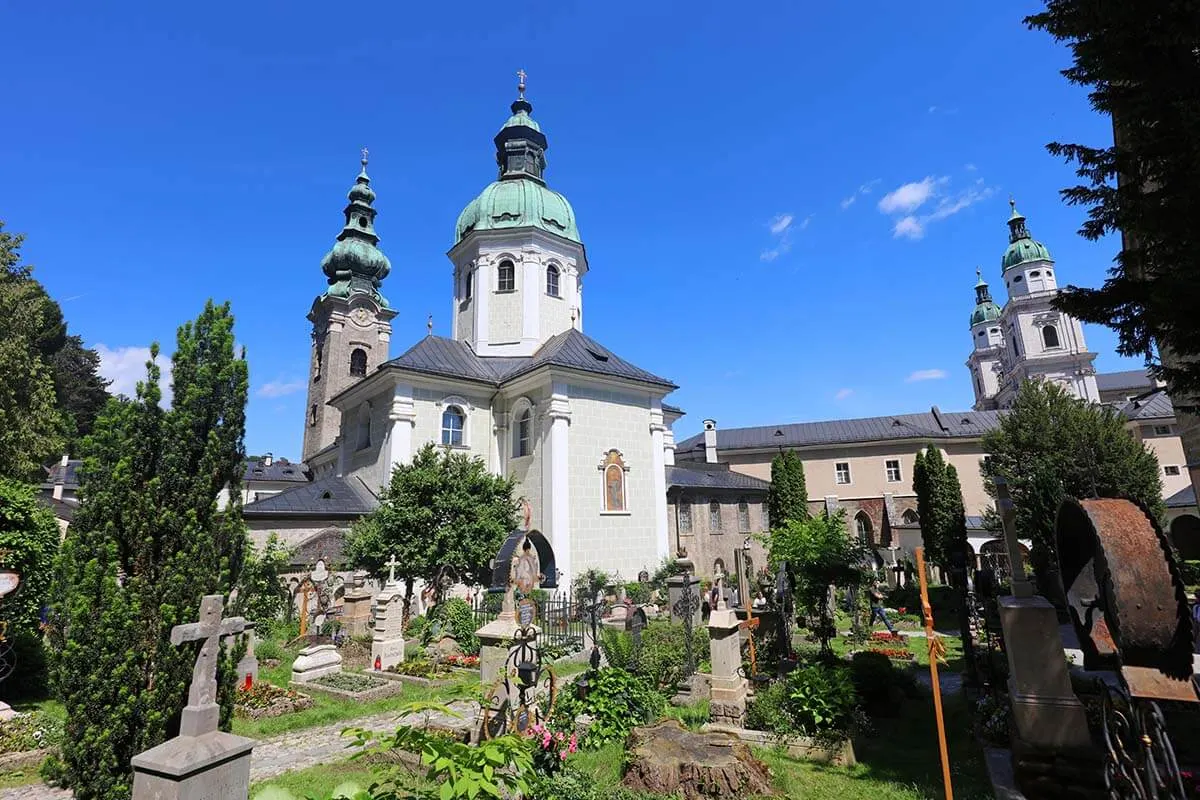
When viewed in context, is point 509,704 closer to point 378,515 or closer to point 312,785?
point 312,785

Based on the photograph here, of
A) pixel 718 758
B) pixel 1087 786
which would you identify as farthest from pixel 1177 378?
pixel 718 758

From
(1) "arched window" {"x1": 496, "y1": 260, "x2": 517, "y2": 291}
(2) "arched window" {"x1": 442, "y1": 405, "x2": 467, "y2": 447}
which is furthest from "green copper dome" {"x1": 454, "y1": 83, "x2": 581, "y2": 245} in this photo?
(2) "arched window" {"x1": 442, "y1": 405, "x2": 467, "y2": 447}

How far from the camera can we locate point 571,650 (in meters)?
12.7

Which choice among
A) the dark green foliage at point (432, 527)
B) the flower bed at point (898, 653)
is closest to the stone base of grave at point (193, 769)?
the flower bed at point (898, 653)

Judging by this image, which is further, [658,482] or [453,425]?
[658,482]

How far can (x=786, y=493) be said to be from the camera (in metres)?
30.1

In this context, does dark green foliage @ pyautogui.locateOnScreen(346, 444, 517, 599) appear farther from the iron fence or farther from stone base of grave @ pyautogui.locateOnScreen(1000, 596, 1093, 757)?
stone base of grave @ pyautogui.locateOnScreen(1000, 596, 1093, 757)

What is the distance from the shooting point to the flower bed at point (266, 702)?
8.40 meters

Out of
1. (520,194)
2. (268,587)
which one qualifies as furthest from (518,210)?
(268,587)

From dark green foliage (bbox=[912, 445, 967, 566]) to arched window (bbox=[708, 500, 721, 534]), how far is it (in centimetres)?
897

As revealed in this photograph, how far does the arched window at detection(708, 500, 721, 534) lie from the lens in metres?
28.7

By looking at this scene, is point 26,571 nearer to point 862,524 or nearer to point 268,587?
point 268,587

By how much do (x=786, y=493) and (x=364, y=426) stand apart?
20.7 meters

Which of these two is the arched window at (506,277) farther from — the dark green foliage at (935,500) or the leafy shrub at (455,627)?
the dark green foliage at (935,500)
